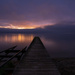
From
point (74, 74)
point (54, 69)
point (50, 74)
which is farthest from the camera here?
point (74, 74)

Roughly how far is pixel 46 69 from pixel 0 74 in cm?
353

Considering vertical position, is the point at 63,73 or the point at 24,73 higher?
the point at 24,73

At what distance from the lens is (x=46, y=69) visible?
15.0ft

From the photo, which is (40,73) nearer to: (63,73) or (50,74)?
(50,74)

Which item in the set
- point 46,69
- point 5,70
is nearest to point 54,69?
point 46,69

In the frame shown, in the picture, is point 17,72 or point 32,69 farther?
point 32,69

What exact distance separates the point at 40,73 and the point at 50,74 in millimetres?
542

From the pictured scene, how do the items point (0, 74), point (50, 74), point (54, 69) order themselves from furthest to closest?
point (0, 74), point (54, 69), point (50, 74)

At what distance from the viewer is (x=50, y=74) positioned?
4.08 metres

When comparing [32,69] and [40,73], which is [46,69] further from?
[32,69]

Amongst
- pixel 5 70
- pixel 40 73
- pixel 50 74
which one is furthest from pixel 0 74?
pixel 50 74

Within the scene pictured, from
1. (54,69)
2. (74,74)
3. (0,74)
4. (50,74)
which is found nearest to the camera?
Answer: (50,74)

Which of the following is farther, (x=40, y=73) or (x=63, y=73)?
(x=63, y=73)

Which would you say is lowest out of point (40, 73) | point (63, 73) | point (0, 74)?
point (63, 73)
